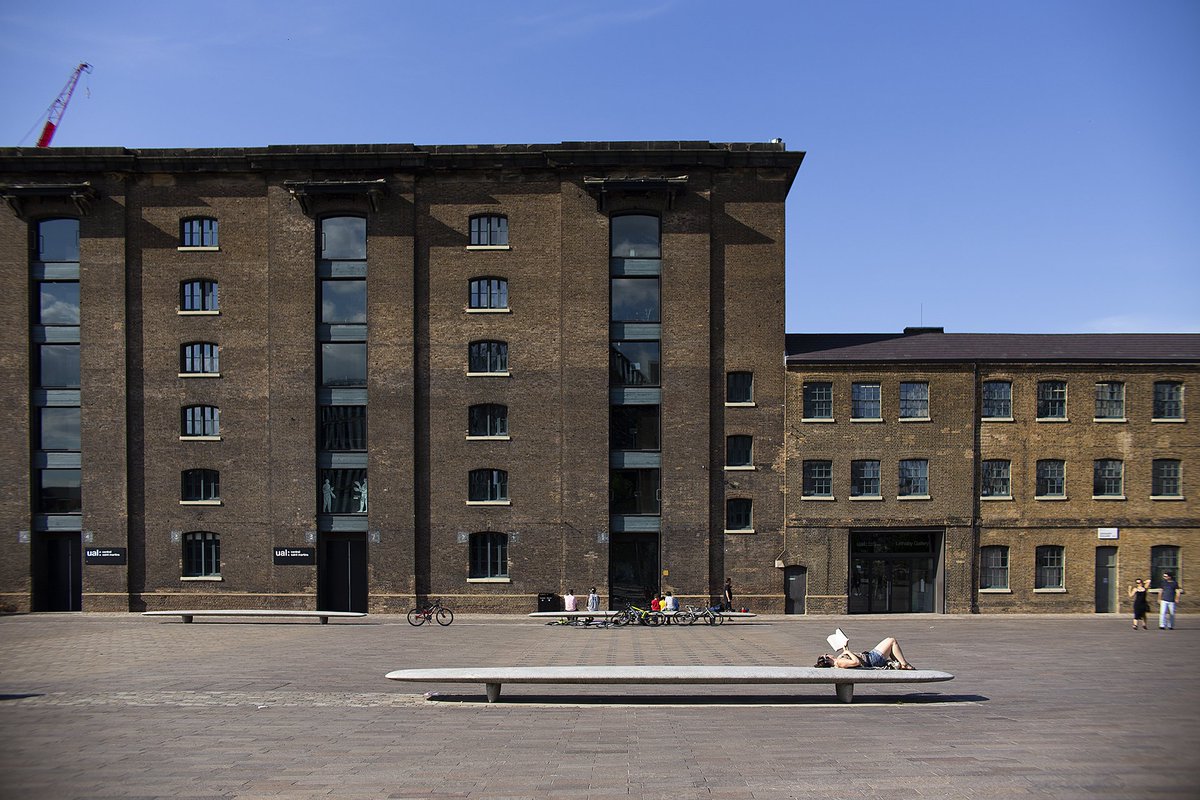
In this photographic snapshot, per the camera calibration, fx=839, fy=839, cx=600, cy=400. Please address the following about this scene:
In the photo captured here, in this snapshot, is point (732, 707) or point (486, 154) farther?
point (486, 154)

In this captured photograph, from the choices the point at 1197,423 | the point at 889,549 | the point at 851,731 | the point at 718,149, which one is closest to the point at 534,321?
the point at 718,149

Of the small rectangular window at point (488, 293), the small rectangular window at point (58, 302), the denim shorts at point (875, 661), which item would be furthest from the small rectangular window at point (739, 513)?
the small rectangular window at point (58, 302)

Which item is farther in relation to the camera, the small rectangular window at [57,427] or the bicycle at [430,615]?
the small rectangular window at [57,427]

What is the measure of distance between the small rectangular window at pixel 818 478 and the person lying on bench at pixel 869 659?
61.3ft

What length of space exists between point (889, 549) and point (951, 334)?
32.4 ft

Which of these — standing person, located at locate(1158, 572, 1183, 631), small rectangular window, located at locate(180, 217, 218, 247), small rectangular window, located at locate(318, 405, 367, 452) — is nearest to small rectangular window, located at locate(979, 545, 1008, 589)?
standing person, located at locate(1158, 572, 1183, 631)

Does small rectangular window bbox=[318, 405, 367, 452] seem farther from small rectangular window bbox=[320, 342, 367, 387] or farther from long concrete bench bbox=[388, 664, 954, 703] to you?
long concrete bench bbox=[388, 664, 954, 703]

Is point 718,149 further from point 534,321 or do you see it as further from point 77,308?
point 77,308

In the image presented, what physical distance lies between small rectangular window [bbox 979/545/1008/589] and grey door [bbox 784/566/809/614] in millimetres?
7022

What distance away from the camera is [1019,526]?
109 ft

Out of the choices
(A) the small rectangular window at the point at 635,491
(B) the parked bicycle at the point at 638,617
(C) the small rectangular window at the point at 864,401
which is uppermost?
(C) the small rectangular window at the point at 864,401

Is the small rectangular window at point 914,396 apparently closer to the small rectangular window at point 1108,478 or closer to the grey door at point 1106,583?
the small rectangular window at point 1108,478

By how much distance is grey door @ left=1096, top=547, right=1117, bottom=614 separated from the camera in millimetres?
33062

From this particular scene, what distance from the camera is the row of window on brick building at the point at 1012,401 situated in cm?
3341
